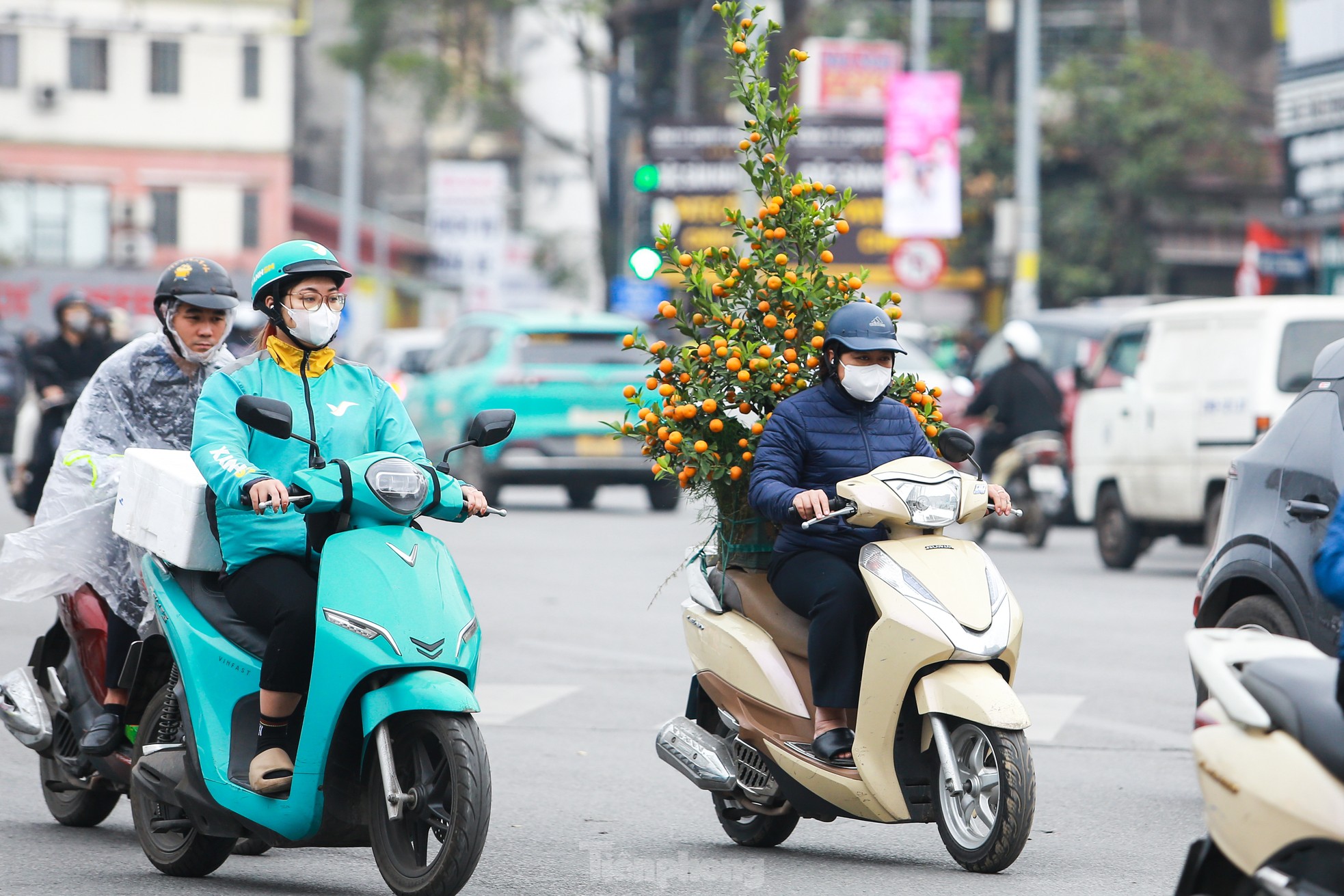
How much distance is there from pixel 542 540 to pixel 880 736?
11802mm

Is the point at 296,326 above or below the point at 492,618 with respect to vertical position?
above

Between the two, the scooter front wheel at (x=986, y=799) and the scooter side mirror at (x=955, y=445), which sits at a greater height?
the scooter side mirror at (x=955, y=445)

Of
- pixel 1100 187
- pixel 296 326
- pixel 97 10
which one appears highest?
pixel 97 10

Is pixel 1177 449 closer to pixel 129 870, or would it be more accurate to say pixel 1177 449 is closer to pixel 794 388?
pixel 794 388

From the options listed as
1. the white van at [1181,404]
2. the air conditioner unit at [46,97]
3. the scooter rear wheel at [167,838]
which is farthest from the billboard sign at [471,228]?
the scooter rear wheel at [167,838]

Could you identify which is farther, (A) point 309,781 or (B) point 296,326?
(B) point 296,326

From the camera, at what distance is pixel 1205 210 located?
4097cm

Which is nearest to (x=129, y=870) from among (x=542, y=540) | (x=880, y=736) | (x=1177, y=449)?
(x=880, y=736)

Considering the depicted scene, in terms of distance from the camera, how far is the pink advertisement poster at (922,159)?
95.7ft

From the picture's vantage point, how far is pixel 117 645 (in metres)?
6.57

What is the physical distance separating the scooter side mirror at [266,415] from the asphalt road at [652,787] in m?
1.32

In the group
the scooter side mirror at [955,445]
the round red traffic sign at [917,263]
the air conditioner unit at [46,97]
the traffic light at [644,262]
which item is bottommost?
the scooter side mirror at [955,445]

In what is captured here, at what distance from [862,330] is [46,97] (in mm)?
51793

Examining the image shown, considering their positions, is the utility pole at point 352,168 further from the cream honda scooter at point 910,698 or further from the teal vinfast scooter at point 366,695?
the teal vinfast scooter at point 366,695
